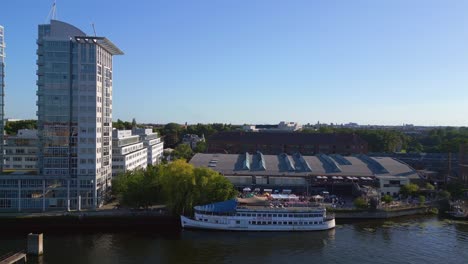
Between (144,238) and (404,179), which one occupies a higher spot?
(404,179)

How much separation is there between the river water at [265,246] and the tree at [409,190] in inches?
488

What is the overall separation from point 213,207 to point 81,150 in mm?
17159

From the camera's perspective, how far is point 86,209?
48.8 m

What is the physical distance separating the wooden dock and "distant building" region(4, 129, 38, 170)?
32996mm

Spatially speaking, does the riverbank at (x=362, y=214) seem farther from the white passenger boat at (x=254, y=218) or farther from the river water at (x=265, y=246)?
the white passenger boat at (x=254, y=218)

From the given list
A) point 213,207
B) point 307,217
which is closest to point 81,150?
point 213,207

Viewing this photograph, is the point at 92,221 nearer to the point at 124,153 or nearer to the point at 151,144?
the point at 124,153

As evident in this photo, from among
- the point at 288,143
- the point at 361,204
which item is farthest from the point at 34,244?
the point at 288,143

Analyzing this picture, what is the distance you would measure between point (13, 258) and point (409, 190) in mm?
48988

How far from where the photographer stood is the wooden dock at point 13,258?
32.2 metres

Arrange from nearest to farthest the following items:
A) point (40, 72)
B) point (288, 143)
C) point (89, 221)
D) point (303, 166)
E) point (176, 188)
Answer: point (89, 221), point (176, 188), point (40, 72), point (303, 166), point (288, 143)

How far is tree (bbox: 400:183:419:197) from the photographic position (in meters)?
59.3

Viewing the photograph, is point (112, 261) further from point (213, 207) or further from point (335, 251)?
point (335, 251)

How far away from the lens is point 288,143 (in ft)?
323
